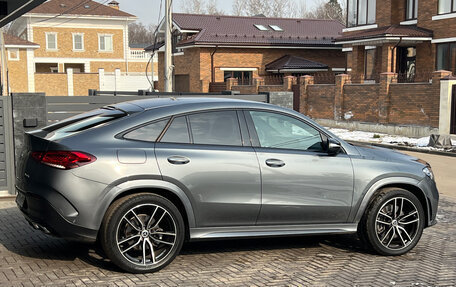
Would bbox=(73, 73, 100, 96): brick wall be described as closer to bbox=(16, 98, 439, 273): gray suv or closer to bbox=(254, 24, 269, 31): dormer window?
bbox=(254, 24, 269, 31): dormer window

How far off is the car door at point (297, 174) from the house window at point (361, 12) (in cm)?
2764

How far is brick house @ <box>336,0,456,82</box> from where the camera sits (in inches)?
1072

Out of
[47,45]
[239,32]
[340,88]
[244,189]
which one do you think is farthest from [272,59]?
[244,189]

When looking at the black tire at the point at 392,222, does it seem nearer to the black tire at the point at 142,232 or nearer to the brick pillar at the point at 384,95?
the black tire at the point at 142,232

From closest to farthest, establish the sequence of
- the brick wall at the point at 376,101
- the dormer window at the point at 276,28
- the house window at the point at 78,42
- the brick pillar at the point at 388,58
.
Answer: the brick wall at the point at 376,101, the brick pillar at the point at 388,58, the dormer window at the point at 276,28, the house window at the point at 78,42

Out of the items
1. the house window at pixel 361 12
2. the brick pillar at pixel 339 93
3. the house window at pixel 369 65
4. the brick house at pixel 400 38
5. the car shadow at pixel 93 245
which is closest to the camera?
the car shadow at pixel 93 245

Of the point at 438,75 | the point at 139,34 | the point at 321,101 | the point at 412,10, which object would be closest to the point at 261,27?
the point at 412,10

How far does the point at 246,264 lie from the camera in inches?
228

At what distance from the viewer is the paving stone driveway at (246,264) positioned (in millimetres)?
5250

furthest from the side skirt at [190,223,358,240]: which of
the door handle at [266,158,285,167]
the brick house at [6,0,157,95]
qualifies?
the brick house at [6,0,157,95]

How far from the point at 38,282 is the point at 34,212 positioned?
2.17 feet

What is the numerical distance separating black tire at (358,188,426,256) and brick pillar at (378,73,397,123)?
1690 centimetres

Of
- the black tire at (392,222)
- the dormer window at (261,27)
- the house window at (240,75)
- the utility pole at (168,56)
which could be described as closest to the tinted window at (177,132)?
the black tire at (392,222)

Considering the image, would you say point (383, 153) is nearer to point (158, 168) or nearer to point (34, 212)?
point (158, 168)
